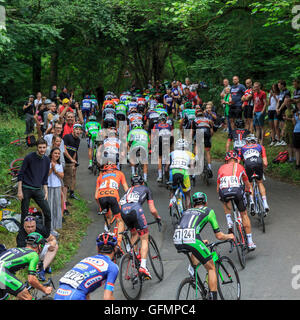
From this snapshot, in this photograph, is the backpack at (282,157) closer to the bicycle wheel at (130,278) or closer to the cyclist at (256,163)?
the cyclist at (256,163)

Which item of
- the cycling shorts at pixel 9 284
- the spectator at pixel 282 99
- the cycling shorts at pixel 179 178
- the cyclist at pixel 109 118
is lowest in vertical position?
the cycling shorts at pixel 9 284

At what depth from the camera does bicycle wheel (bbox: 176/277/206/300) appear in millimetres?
6805

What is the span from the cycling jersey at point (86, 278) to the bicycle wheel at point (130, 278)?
164cm

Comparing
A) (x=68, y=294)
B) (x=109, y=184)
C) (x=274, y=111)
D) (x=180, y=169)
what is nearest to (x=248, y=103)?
(x=274, y=111)

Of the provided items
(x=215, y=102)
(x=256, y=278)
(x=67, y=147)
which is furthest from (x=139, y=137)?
(x=215, y=102)

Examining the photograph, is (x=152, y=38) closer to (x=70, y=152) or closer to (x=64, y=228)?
(x=70, y=152)

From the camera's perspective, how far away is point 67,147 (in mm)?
13461

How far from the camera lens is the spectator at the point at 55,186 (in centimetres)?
1149

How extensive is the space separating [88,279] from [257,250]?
5.05 metres

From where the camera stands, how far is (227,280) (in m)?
7.75

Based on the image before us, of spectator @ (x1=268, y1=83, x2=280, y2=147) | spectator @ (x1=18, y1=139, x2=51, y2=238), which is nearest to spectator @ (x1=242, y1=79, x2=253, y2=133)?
spectator @ (x1=268, y1=83, x2=280, y2=147)

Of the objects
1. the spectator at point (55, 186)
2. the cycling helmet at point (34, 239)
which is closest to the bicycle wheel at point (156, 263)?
the cycling helmet at point (34, 239)

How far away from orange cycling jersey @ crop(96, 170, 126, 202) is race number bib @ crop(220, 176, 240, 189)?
2300 mm

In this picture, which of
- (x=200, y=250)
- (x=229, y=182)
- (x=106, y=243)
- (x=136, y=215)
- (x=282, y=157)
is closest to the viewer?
(x=106, y=243)
